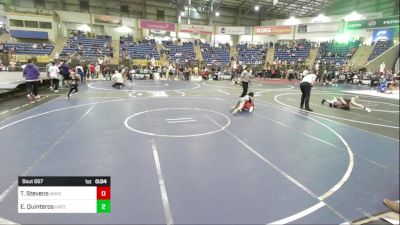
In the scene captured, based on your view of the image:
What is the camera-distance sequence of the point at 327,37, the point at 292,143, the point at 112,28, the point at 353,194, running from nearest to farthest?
the point at 353,194 < the point at 292,143 < the point at 327,37 < the point at 112,28

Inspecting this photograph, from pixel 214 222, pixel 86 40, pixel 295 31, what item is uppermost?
pixel 295 31

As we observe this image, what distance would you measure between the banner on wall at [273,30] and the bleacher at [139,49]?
15.3 metres

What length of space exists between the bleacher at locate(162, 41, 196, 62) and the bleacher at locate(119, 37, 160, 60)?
185 cm

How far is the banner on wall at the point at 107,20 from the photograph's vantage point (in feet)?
112

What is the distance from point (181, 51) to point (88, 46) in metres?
11.3

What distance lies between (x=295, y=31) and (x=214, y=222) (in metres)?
37.2

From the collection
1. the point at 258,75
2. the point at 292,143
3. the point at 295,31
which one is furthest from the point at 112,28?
the point at 292,143

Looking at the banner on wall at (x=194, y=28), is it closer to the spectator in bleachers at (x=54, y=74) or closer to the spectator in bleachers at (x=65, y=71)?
the spectator in bleachers at (x=65, y=71)

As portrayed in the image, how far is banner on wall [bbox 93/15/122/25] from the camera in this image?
34.3 m

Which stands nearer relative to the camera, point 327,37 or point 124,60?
point 124,60

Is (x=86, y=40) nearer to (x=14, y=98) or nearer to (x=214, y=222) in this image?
(x=14, y=98)

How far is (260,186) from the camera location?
4.12 meters

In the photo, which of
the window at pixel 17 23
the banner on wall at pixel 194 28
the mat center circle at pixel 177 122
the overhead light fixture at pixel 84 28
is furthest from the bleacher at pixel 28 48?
the mat center circle at pixel 177 122
